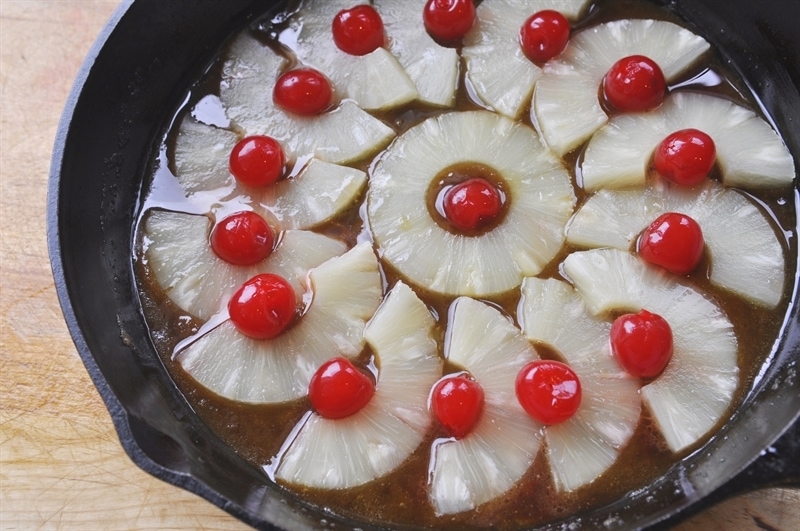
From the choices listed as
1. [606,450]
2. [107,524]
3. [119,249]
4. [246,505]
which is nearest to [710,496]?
[606,450]

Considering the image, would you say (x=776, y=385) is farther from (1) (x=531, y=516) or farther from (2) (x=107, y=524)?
(2) (x=107, y=524)

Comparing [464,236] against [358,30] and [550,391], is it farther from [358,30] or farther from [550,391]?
[358,30]

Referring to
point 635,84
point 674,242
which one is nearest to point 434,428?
point 674,242

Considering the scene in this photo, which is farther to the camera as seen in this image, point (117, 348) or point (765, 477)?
point (117, 348)

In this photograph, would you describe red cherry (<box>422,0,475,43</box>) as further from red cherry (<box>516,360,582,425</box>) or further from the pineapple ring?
red cherry (<box>516,360,582,425</box>)

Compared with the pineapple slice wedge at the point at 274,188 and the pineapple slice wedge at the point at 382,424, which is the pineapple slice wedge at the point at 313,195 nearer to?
the pineapple slice wedge at the point at 274,188
